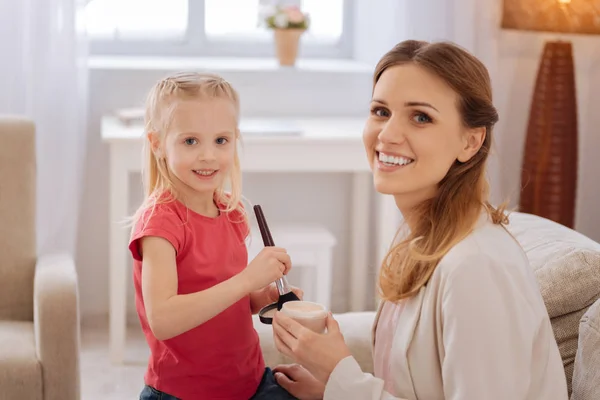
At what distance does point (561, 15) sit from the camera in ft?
10.9

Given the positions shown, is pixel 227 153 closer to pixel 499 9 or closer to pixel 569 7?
pixel 569 7

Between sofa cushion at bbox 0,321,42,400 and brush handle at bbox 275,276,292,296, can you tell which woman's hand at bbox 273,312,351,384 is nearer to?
brush handle at bbox 275,276,292,296

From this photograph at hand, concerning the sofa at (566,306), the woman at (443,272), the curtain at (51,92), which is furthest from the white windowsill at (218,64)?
the woman at (443,272)

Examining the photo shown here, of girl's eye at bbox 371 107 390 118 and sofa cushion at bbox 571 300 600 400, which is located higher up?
girl's eye at bbox 371 107 390 118

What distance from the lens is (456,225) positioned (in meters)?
1.49

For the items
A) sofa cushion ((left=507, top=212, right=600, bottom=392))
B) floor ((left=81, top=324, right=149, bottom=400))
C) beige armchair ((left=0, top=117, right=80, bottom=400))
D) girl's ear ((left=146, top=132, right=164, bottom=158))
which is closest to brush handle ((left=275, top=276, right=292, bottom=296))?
girl's ear ((left=146, top=132, right=164, bottom=158))

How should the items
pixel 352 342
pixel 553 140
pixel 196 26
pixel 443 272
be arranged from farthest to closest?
pixel 196 26 → pixel 553 140 → pixel 352 342 → pixel 443 272

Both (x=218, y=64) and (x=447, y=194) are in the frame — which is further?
(x=218, y=64)

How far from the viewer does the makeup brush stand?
1.61 m

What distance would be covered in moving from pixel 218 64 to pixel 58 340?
1863 millimetres

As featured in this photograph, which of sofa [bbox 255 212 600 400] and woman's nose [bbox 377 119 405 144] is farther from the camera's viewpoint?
sofa [bbox 255 212 600 400]

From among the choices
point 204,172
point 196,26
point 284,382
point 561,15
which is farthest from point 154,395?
point 196,26

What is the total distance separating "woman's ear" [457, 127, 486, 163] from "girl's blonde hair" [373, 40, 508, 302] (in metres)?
0.01

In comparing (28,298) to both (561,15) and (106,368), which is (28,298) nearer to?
(106,368)
